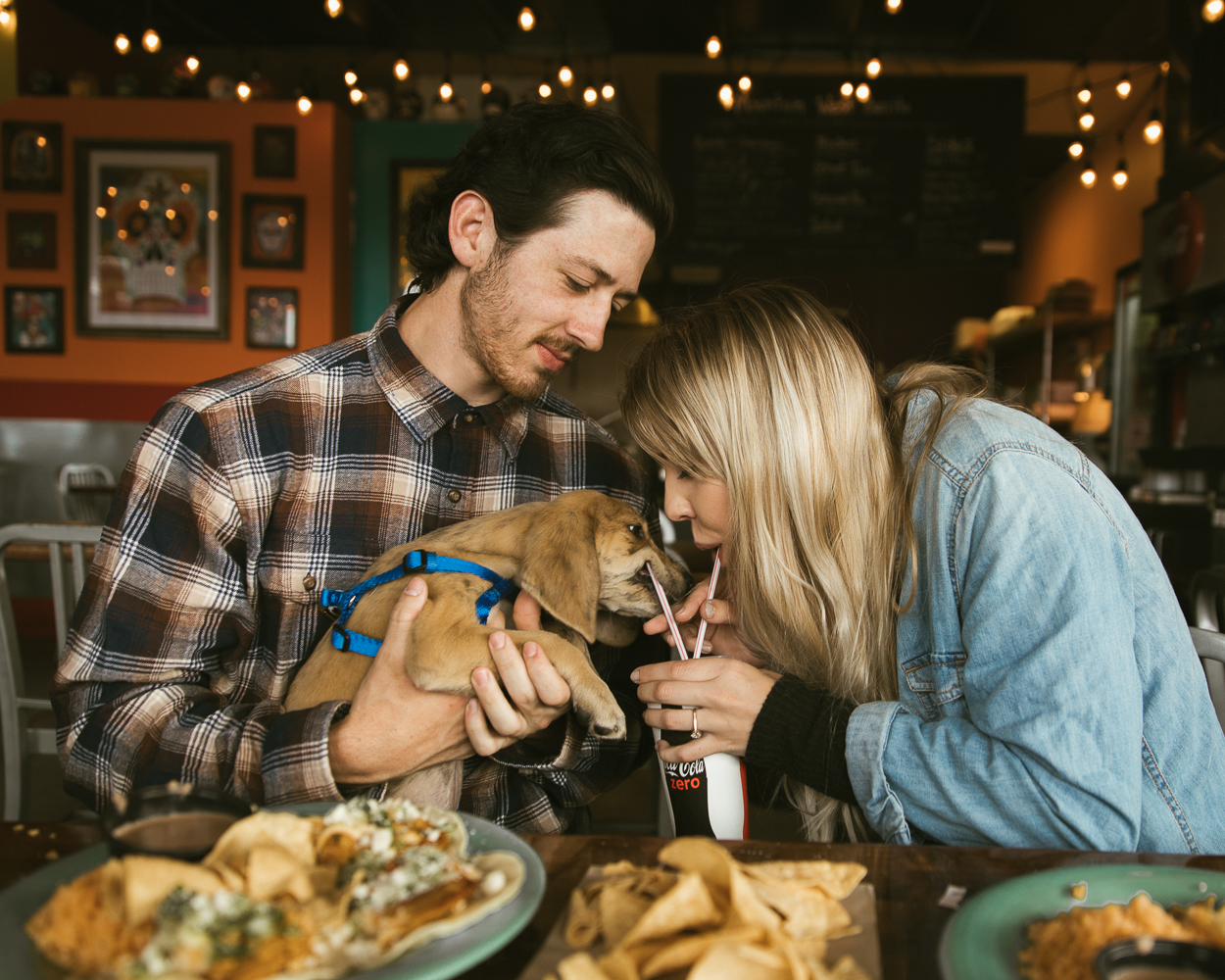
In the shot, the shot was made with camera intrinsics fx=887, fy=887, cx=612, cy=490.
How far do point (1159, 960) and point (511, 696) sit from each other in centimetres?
85

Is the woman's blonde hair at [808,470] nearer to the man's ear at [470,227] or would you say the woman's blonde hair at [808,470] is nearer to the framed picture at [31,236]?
the man's ear at [470,227]

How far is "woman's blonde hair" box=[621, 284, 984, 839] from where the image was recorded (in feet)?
4.23

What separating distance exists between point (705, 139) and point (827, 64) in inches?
73.7

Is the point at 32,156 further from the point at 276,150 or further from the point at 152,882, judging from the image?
the point at 152,882

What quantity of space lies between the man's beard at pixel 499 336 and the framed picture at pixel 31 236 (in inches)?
232

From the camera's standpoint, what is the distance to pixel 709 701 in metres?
1.22

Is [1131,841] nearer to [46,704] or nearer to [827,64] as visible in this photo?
[46,704]

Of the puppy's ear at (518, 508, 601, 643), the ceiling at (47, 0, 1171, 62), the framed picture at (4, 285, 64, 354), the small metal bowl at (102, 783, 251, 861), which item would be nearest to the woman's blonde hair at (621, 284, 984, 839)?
the puppy's ear at (518, 508, 601, 643)

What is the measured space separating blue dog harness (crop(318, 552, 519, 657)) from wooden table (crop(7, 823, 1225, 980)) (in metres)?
0.46

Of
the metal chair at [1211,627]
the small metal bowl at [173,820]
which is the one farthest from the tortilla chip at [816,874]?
the metal chair at [1211,627]

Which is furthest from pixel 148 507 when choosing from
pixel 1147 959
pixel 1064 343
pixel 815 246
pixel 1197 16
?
pixel 1064 343

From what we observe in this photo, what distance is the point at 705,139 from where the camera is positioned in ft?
17.4

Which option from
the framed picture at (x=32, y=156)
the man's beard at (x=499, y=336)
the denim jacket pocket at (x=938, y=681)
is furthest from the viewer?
the framed picture at (x=32, y=156)

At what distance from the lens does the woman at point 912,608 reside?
1.03 m
